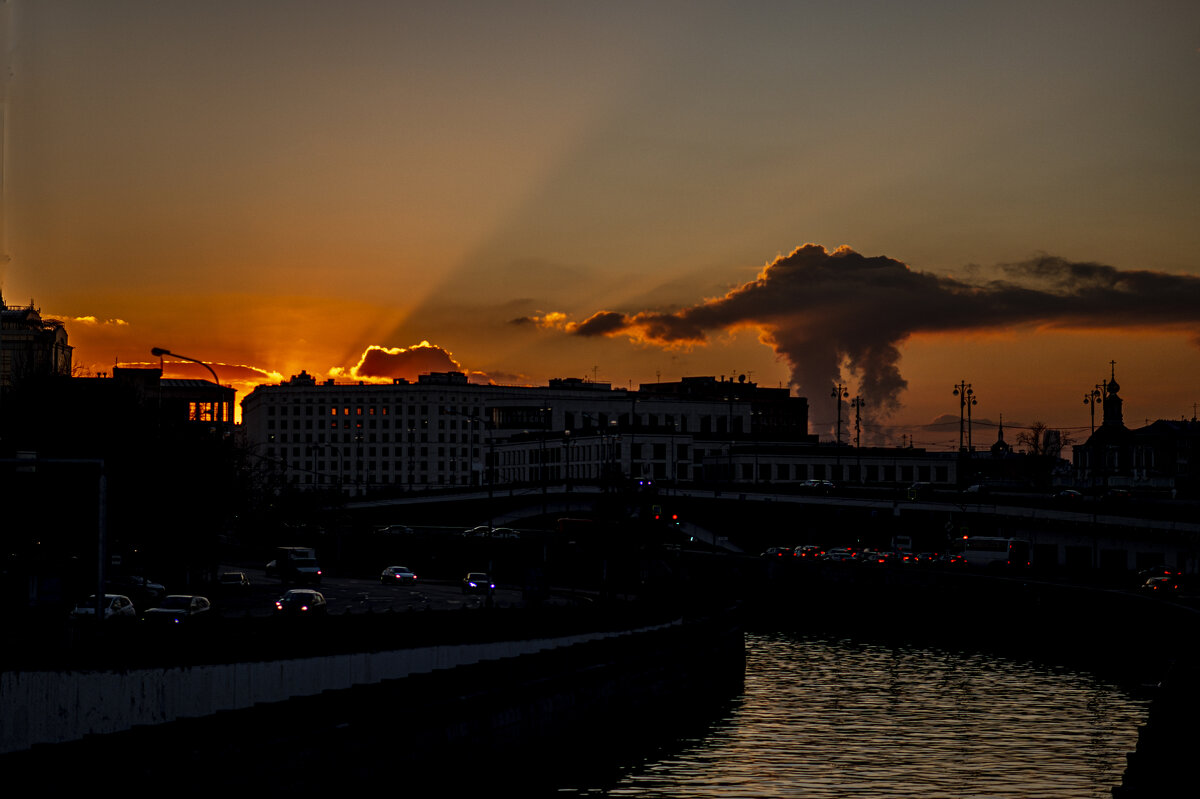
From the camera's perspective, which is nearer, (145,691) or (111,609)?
(145,691)

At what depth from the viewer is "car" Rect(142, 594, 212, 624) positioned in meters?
64.2

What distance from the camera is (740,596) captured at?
125812 millimetres

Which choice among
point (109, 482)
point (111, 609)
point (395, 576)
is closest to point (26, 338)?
point (395, 576)

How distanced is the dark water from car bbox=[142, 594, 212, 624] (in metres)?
23.0

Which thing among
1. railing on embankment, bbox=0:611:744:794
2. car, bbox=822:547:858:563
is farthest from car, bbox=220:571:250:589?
car, bbox=822:547:858:563

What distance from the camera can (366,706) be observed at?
116 feet

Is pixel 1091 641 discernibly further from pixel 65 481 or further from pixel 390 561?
pixel 390 561

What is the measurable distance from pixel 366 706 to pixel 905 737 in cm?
2928

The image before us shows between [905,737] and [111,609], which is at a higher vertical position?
[111,609]

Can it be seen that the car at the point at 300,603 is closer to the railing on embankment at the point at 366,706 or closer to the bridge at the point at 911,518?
Result: the railing on embankment at the point at 366,706

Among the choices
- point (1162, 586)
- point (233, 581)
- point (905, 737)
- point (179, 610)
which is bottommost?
point (905, 737)

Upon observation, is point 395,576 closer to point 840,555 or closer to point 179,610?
point 840,555

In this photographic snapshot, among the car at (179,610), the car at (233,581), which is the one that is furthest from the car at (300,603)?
the car at (233,581)

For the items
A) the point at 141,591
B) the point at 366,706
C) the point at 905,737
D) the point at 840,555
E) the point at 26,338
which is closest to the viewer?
the point at 366,706
